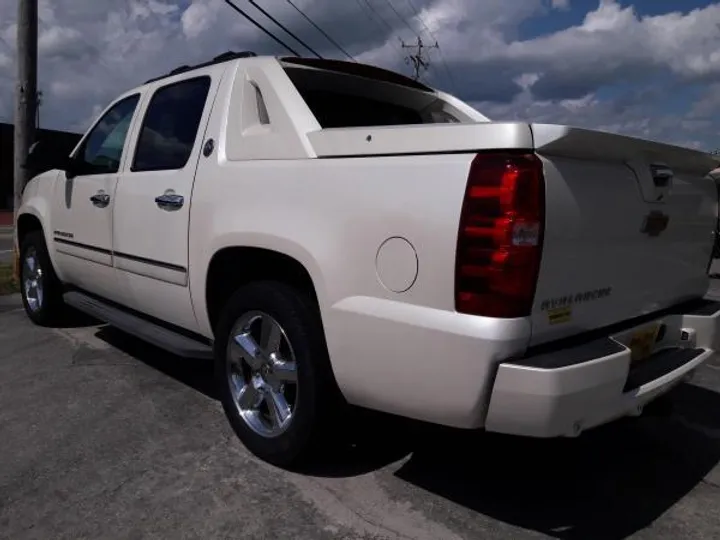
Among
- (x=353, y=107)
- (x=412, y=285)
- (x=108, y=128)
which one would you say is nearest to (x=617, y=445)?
(x=412, y=285)

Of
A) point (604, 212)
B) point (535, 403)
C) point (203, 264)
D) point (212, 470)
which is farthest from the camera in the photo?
point (203, 264)

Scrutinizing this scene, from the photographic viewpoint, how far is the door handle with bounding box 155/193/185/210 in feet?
12.2

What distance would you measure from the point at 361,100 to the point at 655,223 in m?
1.86

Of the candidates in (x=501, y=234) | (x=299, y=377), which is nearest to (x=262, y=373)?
(x=299, y=377)

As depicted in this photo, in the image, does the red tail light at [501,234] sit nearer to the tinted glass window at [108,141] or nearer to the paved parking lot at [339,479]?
the paved parking lot at [339,479]

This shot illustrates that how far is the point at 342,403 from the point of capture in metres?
2.99

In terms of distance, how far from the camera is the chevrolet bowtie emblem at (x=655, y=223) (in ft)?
9.80

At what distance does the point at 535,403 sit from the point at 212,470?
5.40ft

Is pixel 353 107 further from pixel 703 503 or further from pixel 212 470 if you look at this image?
pixel 703 503

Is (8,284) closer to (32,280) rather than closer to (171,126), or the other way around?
(32,280)

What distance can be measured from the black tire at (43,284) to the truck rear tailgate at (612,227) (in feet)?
14.7

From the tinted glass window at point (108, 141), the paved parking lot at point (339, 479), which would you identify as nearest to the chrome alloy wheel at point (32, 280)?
the tinted glass window at point (108, 141)

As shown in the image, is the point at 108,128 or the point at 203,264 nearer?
the point at 203,264

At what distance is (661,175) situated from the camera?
9.86ft
